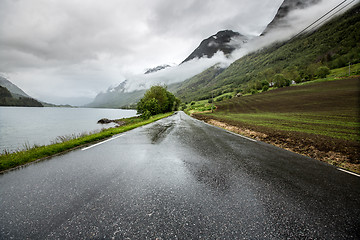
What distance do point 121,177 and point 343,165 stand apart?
24.6ft

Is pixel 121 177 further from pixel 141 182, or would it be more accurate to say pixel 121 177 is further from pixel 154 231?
pixel 154 231

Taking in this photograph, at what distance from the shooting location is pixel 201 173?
386cm

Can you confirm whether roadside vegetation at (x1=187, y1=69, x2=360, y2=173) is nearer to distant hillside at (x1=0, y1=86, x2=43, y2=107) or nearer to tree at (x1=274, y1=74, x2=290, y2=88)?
tree at (x1=274, y1=74, x2=290, y2=88)

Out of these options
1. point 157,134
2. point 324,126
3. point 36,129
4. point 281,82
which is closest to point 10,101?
point 36,129

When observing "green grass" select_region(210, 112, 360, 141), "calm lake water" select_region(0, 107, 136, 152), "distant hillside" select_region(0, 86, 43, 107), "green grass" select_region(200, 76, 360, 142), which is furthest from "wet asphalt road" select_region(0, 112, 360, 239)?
"distant hillside" select_region(0, 86, 43, 107)

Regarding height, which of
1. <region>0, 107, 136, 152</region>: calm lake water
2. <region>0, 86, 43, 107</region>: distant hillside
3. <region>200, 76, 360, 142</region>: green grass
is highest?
<region>0, 86, 43, 107</region>: distant hillside

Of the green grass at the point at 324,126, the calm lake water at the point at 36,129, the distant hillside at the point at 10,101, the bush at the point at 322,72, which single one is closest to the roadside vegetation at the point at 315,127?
the green grass at the point at 324,126

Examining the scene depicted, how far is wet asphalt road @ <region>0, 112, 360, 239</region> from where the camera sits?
77.0 inches

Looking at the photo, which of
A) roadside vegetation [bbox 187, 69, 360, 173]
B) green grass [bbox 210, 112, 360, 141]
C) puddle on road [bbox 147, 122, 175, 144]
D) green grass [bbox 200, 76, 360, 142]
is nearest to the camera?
roadside vegetation [bbox 187, 69, 360, 173]

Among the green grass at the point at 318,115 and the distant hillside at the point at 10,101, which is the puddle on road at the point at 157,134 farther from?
the distant hillside at the point at 10,101

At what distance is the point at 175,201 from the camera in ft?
8.50

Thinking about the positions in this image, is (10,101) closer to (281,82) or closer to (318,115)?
(318,115)

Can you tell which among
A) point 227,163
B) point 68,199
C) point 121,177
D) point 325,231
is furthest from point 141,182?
point 325,231

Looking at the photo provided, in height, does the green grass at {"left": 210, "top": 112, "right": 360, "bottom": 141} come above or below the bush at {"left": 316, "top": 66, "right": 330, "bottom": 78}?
below
